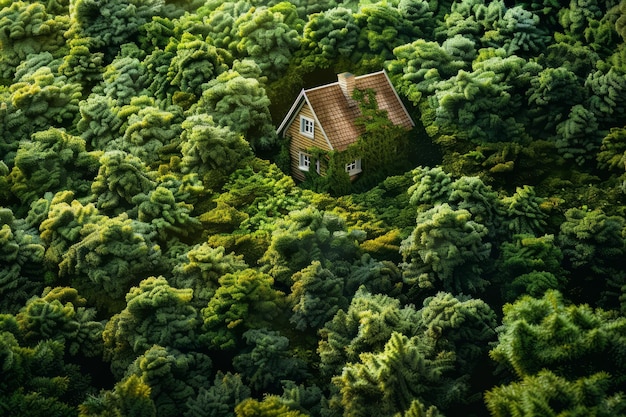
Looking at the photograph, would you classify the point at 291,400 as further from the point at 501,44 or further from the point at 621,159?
the point at 501,44

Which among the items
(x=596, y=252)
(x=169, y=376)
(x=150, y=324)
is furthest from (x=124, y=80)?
(x=596, y=252)

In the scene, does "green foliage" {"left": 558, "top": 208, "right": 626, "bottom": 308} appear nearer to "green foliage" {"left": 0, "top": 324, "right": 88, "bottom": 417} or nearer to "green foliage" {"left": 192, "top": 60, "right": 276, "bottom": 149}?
"green foliage" {"left": 192, "top": 60, "right": 276, "bottom": 149}

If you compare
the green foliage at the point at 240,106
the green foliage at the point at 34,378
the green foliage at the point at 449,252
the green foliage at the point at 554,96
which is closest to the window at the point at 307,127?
the green foliage at the point at 240,106

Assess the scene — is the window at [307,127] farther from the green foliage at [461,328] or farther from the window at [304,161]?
the green foliage at [461,328]

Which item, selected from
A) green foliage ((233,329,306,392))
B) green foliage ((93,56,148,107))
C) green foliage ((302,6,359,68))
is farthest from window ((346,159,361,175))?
green foliage ((233,329,306,392))

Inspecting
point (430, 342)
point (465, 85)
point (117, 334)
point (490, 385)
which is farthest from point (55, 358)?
point (465, 85)

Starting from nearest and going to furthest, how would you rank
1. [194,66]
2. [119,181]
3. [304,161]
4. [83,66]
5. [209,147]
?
[119,181] < [209,147] < [304,161] < [194,66] < [83,66]

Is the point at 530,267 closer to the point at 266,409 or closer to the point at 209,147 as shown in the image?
the point at 266,409
